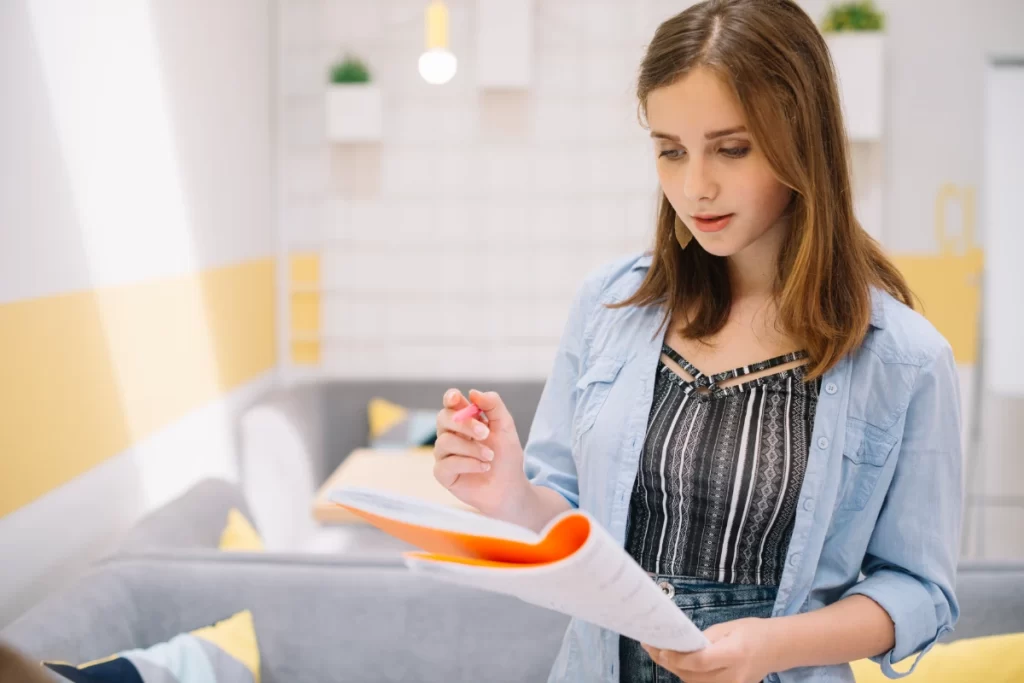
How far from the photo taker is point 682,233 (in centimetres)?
126

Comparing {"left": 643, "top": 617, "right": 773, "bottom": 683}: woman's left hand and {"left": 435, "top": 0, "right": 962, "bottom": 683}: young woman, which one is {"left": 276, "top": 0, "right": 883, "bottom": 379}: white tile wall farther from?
{"left": 643, "top": 617, "right": 773, "bottom": 683}: woman's left hand

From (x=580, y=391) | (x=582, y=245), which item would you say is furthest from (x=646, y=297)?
(x=582, y=245)

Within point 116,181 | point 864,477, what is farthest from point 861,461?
point 116,181

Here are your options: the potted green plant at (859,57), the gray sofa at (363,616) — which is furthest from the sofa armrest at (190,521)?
the potted green plant at (859,57)

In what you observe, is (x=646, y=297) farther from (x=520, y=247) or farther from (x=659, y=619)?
(x=520, y=247)

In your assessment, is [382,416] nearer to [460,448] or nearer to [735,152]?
[460,448]

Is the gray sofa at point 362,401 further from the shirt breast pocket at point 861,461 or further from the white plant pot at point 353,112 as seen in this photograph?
the shirt breast pocket at point 861,461

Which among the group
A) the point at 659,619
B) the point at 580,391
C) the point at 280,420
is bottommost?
the point at 280,420

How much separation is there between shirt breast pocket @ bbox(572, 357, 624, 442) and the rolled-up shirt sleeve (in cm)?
36

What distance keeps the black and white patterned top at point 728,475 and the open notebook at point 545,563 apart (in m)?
0.20

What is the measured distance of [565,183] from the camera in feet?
14.2

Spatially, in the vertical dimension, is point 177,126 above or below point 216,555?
above

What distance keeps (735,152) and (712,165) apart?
0.03 m

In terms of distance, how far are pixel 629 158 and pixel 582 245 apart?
438 millimetres
